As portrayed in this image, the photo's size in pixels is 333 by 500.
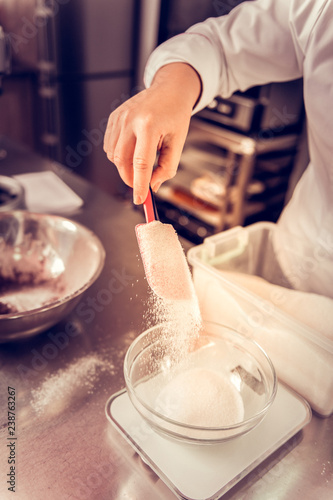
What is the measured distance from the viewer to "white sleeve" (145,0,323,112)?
0.96 m

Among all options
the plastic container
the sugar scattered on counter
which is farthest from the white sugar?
the sugar scattered on counter

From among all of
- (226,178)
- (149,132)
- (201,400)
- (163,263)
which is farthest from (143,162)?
(226,178)

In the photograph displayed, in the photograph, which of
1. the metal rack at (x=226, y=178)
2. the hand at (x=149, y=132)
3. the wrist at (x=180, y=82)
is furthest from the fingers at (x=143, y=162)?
the metal rack at (x=226, y=178)

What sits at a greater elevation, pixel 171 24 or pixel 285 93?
pixel 171 24

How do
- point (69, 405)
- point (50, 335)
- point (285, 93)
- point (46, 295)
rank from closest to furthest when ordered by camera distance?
1. point (69, 405)
2. point (50, 335)
3. point (46, 295)
4. point (285, 93)

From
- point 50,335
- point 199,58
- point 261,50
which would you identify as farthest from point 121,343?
point 261,50

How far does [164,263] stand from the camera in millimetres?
678

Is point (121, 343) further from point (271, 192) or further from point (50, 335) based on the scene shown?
point (271, 192)

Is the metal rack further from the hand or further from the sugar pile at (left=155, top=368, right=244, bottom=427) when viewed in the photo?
the sugar pile at (left=155, top=368, right=244, bottom=427)

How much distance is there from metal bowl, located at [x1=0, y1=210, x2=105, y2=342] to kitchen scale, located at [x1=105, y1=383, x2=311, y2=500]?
322mm

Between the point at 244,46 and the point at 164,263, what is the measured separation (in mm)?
675

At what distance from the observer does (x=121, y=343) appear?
83cm

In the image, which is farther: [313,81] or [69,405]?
[313,81]

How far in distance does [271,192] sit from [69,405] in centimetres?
218
